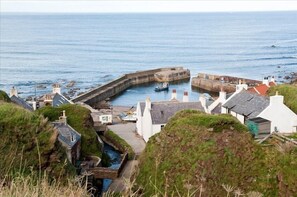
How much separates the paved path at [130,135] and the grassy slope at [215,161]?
10610 mm

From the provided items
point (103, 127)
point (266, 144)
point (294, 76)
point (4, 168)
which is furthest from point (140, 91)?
point (4, 168)

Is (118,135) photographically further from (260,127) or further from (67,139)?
(260,127)

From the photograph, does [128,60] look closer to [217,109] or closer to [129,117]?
[129,117]

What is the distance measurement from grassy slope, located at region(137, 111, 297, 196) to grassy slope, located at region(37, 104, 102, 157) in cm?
900

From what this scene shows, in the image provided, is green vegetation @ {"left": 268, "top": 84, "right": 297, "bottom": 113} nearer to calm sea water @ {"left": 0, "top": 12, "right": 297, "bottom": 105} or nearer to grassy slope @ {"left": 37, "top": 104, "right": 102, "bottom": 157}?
grassy slope @ {"left": 37, "top": 104, "right": 102, "bottom": 157}

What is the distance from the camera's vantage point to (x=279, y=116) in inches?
1114

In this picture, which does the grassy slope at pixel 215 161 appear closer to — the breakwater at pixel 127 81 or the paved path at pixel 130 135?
the paved path at pixel 130 135

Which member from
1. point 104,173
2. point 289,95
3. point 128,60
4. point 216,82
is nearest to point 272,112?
point 289,95

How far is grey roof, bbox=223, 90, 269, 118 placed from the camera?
94.8 ft

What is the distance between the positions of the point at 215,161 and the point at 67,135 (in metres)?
10.9

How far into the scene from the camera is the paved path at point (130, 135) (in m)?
33.9

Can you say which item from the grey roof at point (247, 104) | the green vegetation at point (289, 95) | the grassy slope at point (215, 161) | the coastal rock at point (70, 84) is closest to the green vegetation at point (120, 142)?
the grey roof at point (247, 104)

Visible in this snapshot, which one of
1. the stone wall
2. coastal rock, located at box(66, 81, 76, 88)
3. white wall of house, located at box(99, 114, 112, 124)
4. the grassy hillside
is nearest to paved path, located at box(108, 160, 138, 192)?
the stone wall

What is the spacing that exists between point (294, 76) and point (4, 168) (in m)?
74.1
